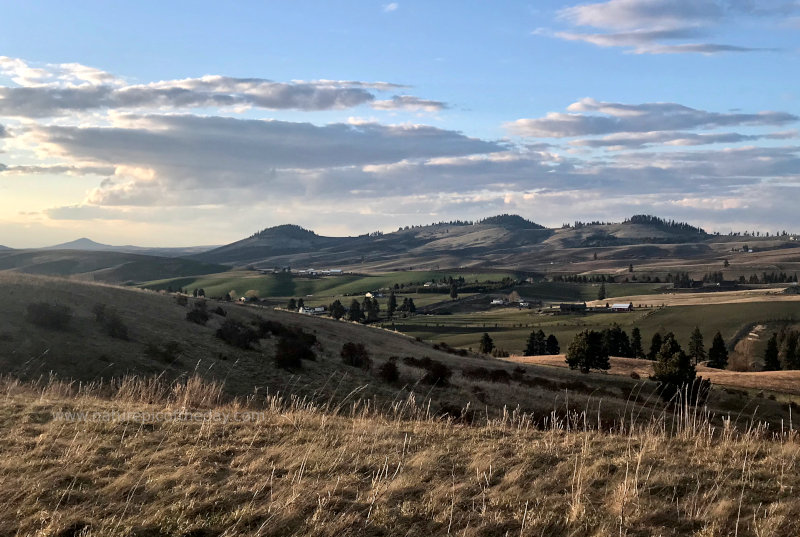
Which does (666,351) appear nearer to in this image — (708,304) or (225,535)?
(225,535)

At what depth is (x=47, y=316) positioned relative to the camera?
95.8ft

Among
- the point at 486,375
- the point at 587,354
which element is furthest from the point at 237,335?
the point at 587,354

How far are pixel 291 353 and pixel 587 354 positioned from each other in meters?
52.5

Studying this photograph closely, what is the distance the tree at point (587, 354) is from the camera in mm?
74500

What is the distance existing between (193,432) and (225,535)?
4.46m

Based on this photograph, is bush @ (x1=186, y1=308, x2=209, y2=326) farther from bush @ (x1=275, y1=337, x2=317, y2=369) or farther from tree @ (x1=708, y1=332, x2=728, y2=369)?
tree @ (x1=708, y1=332, x2=728, y2=369)

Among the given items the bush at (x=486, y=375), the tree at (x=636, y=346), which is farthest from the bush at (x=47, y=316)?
the tree at (x=636, y=346)

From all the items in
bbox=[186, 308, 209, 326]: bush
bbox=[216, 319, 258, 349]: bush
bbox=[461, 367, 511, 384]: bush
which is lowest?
bbox=[461, 367, 511, 384]: bush

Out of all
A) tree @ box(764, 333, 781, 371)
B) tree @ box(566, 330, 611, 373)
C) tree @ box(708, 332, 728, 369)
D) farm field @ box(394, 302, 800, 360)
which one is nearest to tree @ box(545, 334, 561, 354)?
farm field @ box(394, 302, 800, 360)

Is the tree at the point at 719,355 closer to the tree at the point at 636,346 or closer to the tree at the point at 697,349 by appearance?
the tree at the point at 697,349

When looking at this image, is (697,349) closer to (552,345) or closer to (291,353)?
(552,345)

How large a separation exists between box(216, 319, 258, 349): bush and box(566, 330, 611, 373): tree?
1935 inches

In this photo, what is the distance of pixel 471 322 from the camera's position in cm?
16162

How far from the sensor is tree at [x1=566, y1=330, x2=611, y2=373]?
244ft
